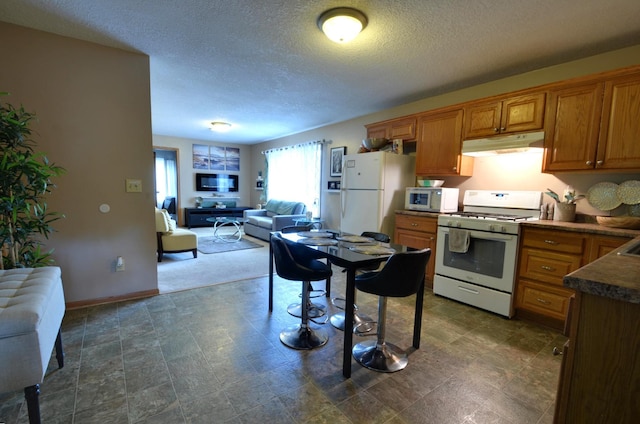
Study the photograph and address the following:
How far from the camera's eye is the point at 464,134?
318 cm

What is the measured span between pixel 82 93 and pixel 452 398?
3714 mm

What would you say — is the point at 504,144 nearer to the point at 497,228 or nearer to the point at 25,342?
the point at 497,228

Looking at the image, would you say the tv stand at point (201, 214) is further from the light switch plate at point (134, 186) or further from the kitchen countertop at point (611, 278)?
the kitchen countertop at point (611, 278)

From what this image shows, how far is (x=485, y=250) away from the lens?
279cm

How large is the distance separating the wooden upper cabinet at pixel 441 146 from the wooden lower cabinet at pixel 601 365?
8.83 ft

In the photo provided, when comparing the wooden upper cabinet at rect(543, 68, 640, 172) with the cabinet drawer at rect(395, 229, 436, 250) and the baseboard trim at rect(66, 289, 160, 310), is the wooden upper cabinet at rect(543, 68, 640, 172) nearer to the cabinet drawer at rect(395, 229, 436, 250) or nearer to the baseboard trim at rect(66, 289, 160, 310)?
the cabinet drawer at rect(395, 229, 436, 250)

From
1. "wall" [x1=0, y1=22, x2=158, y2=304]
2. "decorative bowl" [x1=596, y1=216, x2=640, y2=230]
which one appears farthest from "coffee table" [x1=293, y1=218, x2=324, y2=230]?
"decorative bowl" [x1=596, y1=216, x2=640, y2=230]

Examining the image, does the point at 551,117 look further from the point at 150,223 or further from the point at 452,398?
the point at 150,223

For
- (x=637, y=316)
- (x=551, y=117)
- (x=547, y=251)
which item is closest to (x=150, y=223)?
(x=637, y=316)

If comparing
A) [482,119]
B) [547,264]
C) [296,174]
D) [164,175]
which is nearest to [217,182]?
[164,175]

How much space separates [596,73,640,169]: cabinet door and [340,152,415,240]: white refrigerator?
75.8 inches

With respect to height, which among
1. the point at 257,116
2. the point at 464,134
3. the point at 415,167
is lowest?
the point at 415,167

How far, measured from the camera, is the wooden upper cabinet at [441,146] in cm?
326

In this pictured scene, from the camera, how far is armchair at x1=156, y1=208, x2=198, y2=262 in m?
4.34
